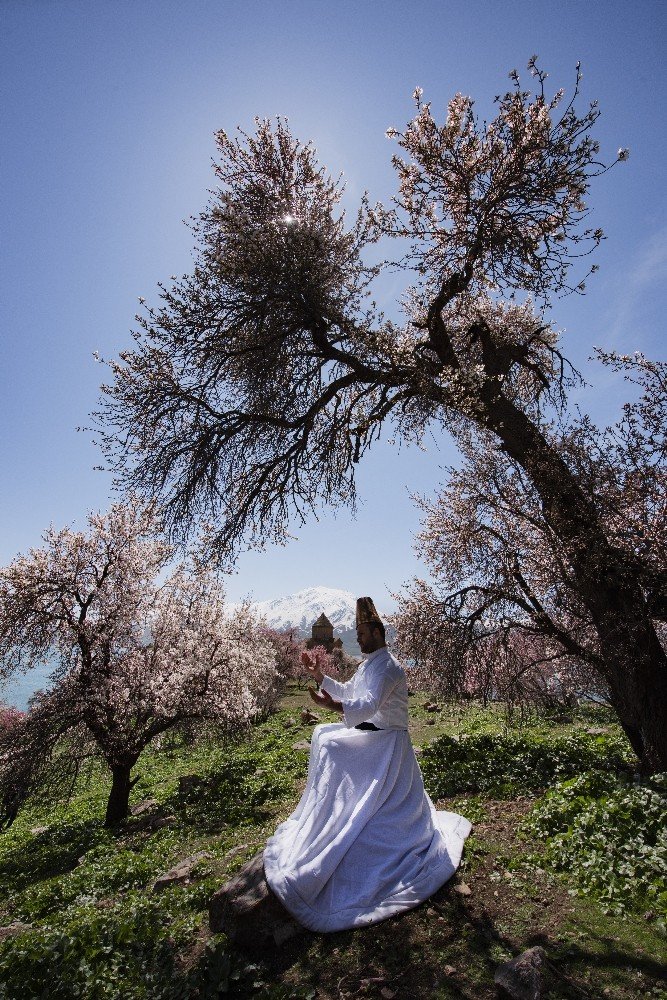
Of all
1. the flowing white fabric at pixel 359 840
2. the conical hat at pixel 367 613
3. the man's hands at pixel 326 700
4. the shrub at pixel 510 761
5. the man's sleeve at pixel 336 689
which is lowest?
the shrub at pixel 510 761

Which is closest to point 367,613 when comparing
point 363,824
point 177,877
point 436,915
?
point 363,824

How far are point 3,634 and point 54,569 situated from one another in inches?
81.0

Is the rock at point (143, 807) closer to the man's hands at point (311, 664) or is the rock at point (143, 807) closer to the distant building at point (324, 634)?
the man's hands at point (311, 664)

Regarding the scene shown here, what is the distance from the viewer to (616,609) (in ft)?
25.0

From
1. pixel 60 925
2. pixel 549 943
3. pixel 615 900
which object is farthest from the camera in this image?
pixel 60 925

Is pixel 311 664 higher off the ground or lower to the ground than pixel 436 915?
higher

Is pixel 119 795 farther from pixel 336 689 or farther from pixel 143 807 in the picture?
pixel 336 689

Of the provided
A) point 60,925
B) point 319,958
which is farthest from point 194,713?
point 319,958

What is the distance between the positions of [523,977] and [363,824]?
202 centimetres

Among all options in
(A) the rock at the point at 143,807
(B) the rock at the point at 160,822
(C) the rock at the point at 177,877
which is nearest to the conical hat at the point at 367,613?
(C) the rock at the point at 177,877

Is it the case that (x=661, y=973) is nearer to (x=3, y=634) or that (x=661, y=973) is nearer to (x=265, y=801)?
(x=265, y=801)

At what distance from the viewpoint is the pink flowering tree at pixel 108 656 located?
12.1 metres

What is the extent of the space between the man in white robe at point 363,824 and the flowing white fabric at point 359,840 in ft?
0.03

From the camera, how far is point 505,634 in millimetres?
11969
